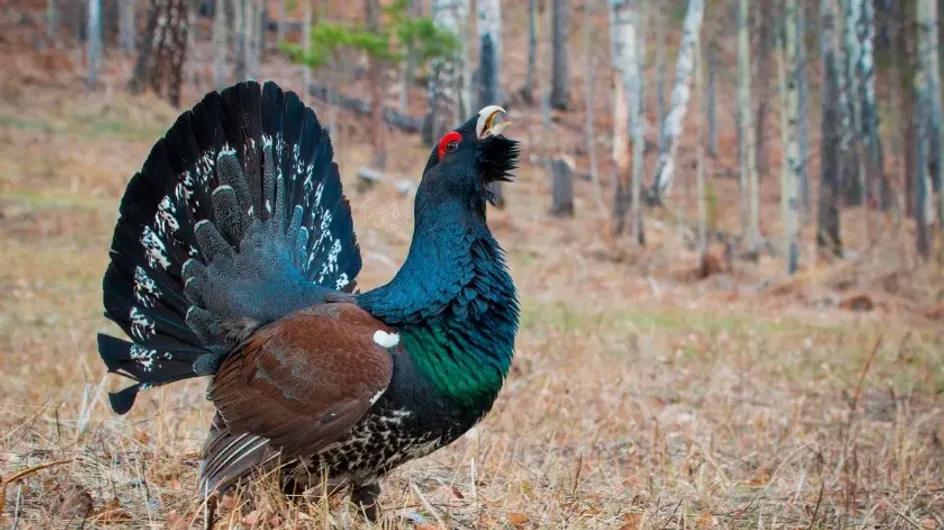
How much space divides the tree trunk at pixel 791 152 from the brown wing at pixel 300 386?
12597 millimetres

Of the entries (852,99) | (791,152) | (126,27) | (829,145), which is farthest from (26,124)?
(852,99)

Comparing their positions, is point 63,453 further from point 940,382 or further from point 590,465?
point 940,382

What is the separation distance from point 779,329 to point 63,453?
8.03m

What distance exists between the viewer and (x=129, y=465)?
14.1 feet

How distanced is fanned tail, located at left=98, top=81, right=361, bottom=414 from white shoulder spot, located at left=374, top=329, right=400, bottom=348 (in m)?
0.69

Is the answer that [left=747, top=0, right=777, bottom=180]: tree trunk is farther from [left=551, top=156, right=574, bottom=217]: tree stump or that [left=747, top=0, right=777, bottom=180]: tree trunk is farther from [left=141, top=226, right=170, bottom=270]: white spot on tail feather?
[left=141, top=226, right=170, bottom=270]: white spot on tail feather

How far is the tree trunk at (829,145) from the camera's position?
66.6 ft

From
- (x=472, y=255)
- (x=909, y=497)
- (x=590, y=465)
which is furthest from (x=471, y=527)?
(x=909, y=497)

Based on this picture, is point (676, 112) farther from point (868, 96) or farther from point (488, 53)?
point (488, 53)

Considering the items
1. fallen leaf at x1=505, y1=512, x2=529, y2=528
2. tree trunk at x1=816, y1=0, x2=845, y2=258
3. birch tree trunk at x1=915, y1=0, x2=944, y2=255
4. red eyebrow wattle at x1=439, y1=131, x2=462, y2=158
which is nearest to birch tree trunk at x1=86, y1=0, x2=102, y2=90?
tree trunk at x1=816, y1=0, x2=845, y2=258

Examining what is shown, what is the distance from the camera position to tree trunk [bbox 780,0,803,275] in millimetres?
15477

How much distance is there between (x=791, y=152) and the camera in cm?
1631

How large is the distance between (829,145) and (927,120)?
6.55 m

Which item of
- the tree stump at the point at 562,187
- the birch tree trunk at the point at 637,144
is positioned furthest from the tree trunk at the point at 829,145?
the tree stump at the point at 562,187
